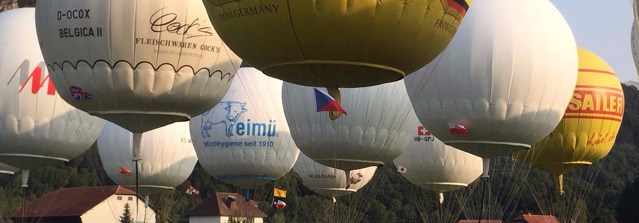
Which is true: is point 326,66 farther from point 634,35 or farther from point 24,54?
point 24,54

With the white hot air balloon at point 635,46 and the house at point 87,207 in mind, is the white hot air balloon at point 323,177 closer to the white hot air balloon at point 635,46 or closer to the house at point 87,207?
the white hot air balloon at point 635,46

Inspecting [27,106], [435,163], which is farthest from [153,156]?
[435,163]

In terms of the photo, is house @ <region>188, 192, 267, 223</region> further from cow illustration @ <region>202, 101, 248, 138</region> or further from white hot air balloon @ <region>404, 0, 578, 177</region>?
white hot air balloon @ <region>404, 0, 578, 177</region>

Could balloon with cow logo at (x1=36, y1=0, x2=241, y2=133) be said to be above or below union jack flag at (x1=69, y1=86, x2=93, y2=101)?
above

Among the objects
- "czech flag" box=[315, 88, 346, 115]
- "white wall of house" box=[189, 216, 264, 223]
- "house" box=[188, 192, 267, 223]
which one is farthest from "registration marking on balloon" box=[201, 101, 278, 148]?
"white wall of house" box=[189, 216, 264, 223]

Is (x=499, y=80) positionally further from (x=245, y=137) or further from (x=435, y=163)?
(x=245, y=137)

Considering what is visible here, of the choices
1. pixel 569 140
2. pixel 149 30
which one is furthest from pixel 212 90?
pixel 569 140
